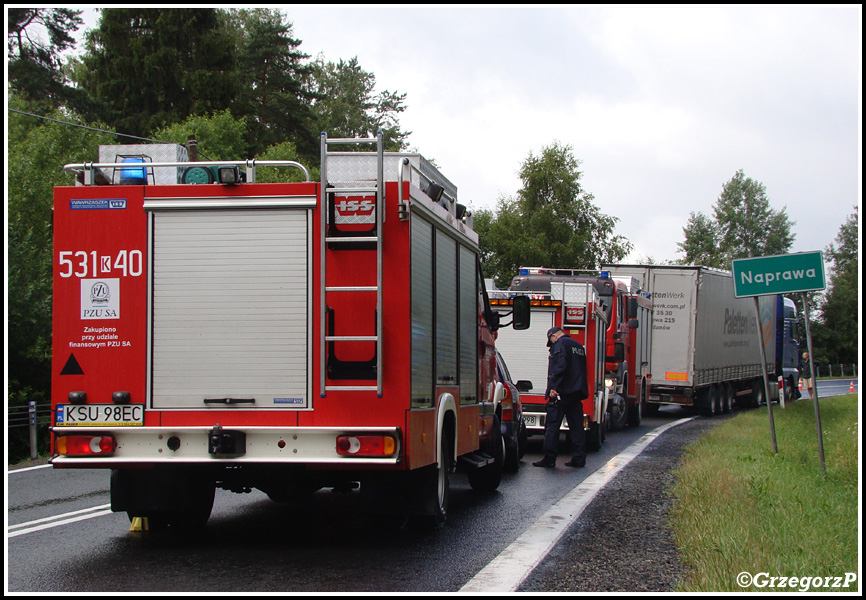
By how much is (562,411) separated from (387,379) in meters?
7.16

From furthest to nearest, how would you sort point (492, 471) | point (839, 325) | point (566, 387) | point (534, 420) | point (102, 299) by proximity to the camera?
point (839, 325) < point (534, 420) < point (566, 387) < point (492, 471) < point (102, 299)

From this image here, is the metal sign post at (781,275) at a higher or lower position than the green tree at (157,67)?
lower

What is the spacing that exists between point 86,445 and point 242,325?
1371mm

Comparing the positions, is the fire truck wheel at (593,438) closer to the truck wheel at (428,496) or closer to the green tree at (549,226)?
the truck wheel at (428,496)

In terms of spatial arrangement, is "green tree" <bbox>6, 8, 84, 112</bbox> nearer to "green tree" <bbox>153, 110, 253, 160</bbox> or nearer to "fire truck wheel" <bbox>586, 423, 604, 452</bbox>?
"green tree" <bbox>153, 110, 253, 160</bbox>

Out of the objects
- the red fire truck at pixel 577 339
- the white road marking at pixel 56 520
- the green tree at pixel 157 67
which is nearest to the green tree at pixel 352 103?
the green tree at pixel 157 67

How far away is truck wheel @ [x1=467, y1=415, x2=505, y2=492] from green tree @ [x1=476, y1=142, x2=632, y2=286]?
48.3 metres

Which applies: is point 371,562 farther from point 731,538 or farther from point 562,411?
point 562,411

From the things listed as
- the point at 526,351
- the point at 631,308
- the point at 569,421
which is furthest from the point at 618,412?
the point at 569,421

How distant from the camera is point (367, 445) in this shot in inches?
262

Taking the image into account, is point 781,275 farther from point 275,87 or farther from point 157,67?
point 275,87

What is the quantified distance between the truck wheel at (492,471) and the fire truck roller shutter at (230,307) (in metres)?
4.16

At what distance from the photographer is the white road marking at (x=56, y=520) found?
811 centimetres

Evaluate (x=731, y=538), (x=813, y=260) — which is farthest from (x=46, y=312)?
(x=731, y=538)
